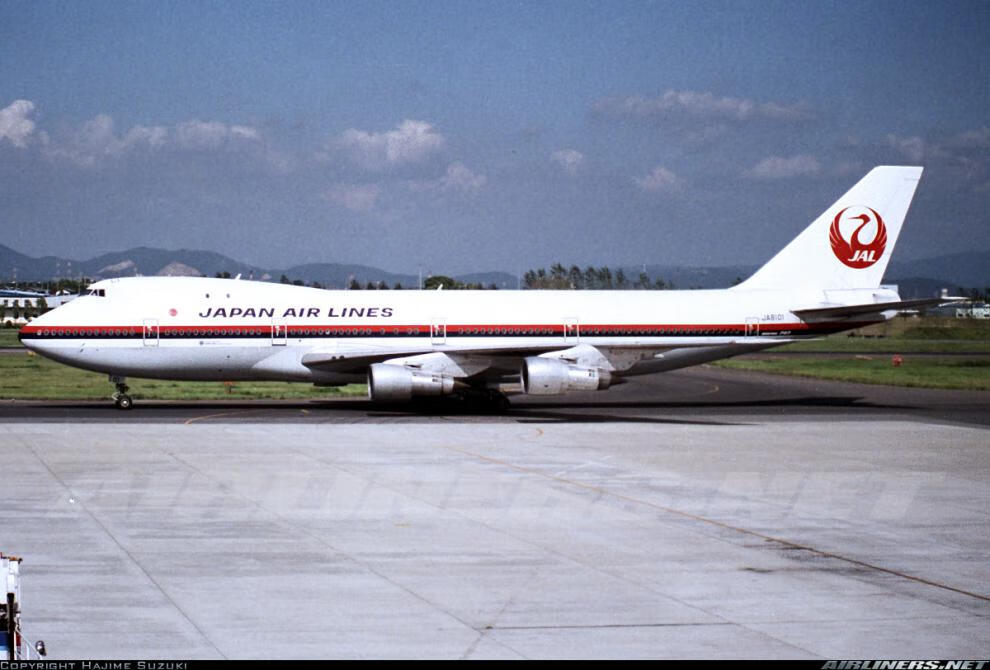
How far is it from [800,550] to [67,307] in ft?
90.0

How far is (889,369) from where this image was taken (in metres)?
61.2

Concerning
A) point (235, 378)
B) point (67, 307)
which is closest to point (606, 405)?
point (235, 378)

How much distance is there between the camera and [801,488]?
74.0 feet

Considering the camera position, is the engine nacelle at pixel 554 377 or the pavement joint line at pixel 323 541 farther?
the engine nacelle at pixel 554 377

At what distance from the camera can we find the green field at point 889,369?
5297 cm

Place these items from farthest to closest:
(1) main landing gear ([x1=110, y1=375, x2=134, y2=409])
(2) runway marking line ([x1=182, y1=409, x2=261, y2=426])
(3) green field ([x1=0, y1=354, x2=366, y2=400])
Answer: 1. (3) green field ([x1=0, y1=354, x2=366, y2=400])
2. (1) main landing gear ([x1=110, y1=375, x2=134, y2=409])
3. (2) runway marking line ([x1=182, y1=409, x2=261, y2=426])

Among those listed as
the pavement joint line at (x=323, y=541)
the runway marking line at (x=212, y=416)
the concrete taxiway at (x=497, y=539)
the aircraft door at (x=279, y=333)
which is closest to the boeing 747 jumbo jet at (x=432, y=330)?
the aircraft door at (x=279, y=333)

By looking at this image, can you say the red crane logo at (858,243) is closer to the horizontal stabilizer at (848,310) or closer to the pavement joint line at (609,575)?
the horizontal stabilizer at (848,310)

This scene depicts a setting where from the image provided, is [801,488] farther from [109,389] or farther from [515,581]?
[109,389]

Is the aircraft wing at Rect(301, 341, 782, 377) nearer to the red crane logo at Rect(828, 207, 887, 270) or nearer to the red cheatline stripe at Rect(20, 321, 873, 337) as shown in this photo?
the red cheatline stripe at Rect(20, 321, 873, 337)

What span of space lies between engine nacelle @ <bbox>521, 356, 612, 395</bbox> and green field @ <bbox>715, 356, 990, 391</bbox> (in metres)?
20.8

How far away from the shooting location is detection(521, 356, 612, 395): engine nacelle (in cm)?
3569

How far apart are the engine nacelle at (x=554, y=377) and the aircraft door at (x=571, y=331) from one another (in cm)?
264

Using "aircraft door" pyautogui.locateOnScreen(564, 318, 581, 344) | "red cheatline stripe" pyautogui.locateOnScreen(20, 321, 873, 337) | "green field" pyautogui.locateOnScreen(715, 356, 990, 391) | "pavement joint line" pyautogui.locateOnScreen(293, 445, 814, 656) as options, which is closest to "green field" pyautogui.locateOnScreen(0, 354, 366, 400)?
"red cheatline stripe" pyautogui.locateOnScreen(20, 321, 873, 337)
